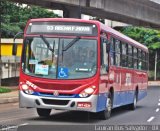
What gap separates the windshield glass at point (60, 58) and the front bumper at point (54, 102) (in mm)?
659

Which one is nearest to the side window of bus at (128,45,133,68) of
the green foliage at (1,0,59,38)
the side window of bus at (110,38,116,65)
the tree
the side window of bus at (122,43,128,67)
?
the side window of bus at (122,43,128,67)

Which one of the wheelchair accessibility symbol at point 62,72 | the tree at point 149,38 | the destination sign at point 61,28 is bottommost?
the wheelchair accessibility symbol at point 62,72

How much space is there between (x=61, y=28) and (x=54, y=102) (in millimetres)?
2301

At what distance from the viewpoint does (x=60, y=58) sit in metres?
16.4

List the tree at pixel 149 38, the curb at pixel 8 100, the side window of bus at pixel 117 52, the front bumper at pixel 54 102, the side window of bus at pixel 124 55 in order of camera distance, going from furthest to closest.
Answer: the tree at pixel 149 38 → the curb at pixel 8 100 → the side window of bus at pixel 124 55 → the side window of bus at pixel 117 52 → the front bumper at pixel 54 102

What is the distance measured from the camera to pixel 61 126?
15.1 meters

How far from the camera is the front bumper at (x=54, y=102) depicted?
1602 cm

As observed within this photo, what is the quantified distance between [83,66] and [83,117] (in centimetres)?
288

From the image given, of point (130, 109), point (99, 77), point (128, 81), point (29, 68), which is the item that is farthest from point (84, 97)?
point (130, 109)

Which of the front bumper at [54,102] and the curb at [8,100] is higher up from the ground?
the front bumper at [54,102]

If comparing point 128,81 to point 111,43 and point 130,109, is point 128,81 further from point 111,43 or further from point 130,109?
point 111,43

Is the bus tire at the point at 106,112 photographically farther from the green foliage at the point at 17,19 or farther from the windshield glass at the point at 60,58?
the green foliage at the point at 17,19

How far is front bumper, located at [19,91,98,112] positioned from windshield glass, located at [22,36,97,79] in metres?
0.66

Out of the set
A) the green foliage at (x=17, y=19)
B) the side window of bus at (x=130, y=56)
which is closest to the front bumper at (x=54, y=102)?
the side window of bus at (x=130, y=56)
